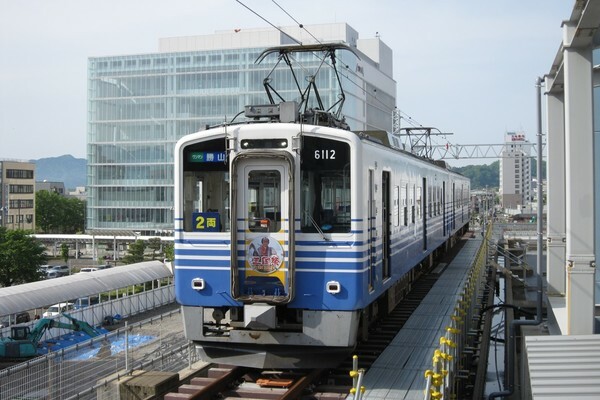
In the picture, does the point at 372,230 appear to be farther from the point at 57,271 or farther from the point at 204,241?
the point at 57,271

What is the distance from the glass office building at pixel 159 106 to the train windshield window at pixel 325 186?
150ft

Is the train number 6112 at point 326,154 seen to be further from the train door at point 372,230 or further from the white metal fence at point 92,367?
the white metal fence at point 92,367

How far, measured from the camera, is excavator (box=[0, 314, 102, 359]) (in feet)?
71.6

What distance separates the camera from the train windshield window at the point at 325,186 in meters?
8.73

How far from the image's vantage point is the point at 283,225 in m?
8.71

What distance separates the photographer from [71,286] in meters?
24.6

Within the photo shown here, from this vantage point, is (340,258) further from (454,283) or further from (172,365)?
(454,283)

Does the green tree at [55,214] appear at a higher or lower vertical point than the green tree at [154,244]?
higher

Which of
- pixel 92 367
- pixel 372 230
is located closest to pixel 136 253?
pixel 92 367

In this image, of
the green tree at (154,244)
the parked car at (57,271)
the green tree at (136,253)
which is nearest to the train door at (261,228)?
the green tree at (136,253)

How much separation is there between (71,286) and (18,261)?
64.7 feet

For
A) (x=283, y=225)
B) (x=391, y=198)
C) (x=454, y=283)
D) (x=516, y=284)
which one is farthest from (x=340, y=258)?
(x=516, y=284)

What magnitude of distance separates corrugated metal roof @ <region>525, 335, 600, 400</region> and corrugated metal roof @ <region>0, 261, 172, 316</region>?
55.9ft

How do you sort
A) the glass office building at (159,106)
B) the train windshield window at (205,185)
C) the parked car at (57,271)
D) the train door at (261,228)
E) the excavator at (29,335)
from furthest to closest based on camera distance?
the glass office building at (159,106) → the parked car at (57,271) → the excavator at (29,335) → the train windshield window at (205,185) → the train door at (261,228)
